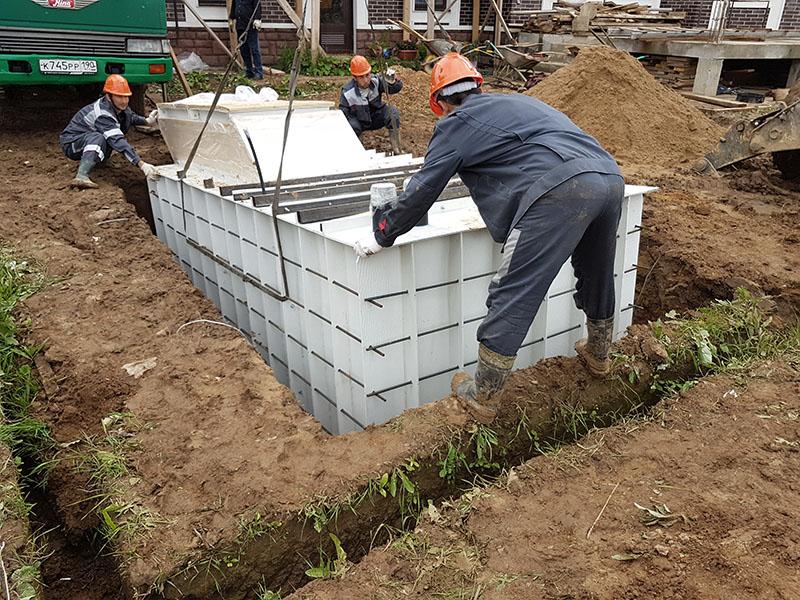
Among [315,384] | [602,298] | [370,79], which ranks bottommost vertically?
[315,384]

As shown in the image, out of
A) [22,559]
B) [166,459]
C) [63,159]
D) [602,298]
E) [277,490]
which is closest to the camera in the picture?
[22,559]

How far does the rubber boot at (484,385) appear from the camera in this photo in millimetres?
3371

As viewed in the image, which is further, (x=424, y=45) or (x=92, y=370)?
(x=424, y=45)

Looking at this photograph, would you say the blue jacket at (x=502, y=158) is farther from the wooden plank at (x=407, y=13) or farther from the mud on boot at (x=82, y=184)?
the wooden plank at (x=407, y=13)

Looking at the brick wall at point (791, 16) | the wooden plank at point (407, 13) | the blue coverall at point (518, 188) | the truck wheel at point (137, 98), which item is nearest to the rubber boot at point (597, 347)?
the blue coverall at point (518, 188)

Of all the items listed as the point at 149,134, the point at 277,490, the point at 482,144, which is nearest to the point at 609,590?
the point at 277,490

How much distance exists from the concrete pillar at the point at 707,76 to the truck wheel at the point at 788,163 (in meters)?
4.84

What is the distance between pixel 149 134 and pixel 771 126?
754cm

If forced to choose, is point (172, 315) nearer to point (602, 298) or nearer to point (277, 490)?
point (277, 490)

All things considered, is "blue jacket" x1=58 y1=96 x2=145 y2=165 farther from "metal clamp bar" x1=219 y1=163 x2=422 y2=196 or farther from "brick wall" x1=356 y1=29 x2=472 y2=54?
"brick wall" x1=356 y1=29 x2=472 y2=54

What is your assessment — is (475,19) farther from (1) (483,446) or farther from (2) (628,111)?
(1) (483,446)

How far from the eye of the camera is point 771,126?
7.27 metres

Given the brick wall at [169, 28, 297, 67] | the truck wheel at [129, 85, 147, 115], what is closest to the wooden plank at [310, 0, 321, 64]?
the brick wall at [169, 28, 297, 67]

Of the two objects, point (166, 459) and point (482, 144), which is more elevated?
point (482, 144)
